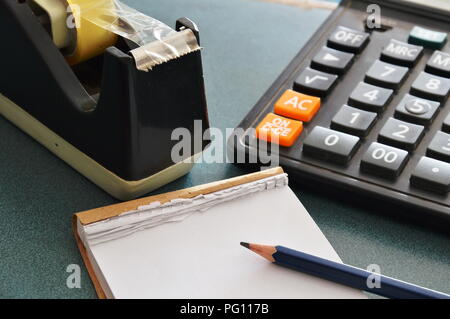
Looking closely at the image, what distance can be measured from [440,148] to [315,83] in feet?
0.37

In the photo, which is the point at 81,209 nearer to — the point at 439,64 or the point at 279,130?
the point at 279,130

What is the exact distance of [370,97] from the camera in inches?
21.6

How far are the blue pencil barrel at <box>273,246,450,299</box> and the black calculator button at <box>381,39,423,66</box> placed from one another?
8.7 inches

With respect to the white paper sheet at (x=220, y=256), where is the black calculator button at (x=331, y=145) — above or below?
above

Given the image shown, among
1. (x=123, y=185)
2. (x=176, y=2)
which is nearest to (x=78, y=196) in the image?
(x=123, y=185)

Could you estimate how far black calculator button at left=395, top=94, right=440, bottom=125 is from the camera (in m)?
0.53

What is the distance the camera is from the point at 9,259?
0.46 m

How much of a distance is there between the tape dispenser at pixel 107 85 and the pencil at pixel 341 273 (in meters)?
0.09

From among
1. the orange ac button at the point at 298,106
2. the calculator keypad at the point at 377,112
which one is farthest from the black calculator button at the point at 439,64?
the orange ac button at the point at 298,106

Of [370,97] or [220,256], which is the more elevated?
[370,97]

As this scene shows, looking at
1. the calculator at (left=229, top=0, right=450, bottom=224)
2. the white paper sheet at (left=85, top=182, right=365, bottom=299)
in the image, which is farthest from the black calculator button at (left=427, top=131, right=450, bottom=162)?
the white paper sheet at (left=85, top=182, right=365, bottom=299)

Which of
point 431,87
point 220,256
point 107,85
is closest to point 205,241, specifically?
point 220,256

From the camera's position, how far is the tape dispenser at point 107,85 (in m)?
0.45

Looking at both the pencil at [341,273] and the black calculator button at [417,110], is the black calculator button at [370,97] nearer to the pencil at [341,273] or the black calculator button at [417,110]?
the black calculator button at [417,110]
